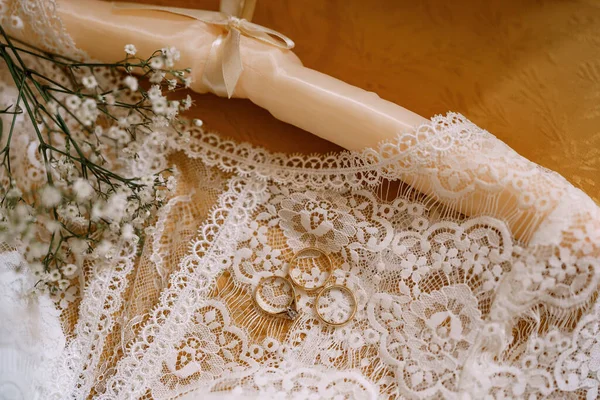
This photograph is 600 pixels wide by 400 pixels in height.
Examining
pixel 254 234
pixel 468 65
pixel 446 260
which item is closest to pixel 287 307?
pixel 254 234

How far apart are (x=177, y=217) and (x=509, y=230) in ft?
2.36

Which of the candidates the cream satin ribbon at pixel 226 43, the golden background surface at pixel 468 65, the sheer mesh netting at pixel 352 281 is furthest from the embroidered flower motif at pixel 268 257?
the cream satin ribbon at pixel 226 43

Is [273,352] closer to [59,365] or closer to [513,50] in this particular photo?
[59,365]

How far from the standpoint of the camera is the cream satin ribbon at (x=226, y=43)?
1.10 metres

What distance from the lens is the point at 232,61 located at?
3.62 feet

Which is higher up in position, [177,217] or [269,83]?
[269,83]

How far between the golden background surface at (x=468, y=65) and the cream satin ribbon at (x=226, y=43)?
0.12 meters

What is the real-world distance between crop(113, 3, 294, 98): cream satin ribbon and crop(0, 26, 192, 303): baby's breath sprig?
0.07 m

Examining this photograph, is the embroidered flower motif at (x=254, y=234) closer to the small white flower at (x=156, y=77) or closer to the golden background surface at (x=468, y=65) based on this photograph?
the golden background surface at (x=468, y=65)

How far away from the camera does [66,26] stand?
1.17m

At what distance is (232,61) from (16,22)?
20.2 inches

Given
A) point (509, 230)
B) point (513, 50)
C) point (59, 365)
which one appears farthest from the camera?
point (513, 50)

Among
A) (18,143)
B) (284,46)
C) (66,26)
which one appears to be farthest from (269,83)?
(18,143)

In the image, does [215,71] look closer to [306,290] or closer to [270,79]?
[270,79]
